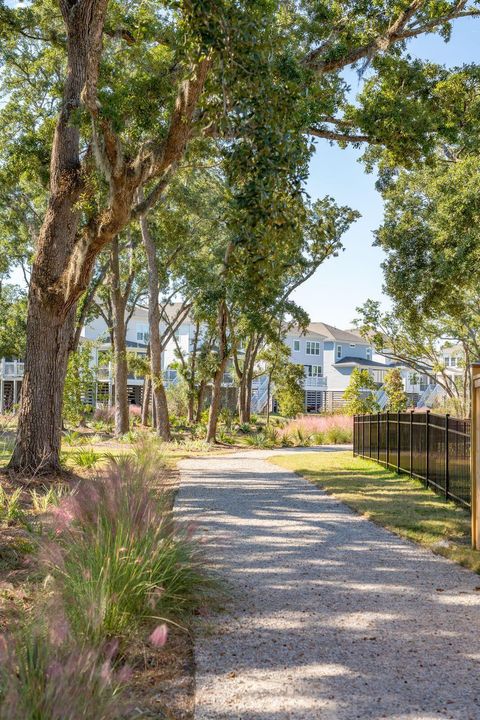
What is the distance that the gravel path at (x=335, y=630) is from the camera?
11.1 ft

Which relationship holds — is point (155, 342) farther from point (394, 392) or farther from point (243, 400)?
point (394, 392)

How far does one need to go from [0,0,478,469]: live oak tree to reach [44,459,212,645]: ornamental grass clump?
264cm

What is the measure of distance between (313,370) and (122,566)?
56.8 metres

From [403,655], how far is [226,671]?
1095 millimetres

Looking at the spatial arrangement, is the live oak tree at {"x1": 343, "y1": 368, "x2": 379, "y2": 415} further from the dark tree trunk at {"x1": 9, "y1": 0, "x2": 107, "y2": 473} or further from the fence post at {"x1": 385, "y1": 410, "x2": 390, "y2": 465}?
the dark tree trunk at {"x1": 9, "y1": 0, "x2": 107, "y2": 473}

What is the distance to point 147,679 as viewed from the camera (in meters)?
3.62

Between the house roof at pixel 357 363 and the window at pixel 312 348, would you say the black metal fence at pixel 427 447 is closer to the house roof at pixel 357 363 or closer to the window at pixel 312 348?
the window at pixel 312 348

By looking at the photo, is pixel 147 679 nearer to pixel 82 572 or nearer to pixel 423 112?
pixel 82 572

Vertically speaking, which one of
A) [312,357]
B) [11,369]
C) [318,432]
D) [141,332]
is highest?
[141,332]

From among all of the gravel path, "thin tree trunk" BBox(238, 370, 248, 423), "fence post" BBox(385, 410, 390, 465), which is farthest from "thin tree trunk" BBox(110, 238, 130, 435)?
the gravel path

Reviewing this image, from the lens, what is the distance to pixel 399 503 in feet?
33.0

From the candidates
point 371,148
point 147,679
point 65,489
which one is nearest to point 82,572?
point 147,679

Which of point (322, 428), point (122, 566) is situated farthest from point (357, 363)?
point (122, 566)

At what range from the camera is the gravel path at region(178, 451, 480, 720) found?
3393 millimetres
